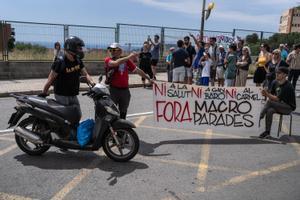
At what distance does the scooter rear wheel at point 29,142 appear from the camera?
5523mm

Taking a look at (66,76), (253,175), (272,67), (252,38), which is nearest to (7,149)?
(66,76)

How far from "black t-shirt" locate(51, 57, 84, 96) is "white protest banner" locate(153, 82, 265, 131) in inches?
77.0

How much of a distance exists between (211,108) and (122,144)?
91.7 inches

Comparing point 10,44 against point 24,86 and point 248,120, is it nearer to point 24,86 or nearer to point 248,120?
point 24,86

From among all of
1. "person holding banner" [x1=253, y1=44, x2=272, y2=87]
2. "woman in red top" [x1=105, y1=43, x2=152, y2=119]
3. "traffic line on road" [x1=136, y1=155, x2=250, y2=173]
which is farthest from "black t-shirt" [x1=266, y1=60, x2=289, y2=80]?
"traffic line on road" [x1=136, y1=155, x2=250, y2=173]

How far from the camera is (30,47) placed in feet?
49.2

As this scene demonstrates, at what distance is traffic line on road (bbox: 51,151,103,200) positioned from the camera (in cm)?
430

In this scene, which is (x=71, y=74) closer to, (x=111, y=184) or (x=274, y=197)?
(x=111, y=184)

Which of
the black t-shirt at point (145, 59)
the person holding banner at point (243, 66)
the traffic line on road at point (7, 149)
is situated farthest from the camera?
the black t-shirt at point (145, 59)

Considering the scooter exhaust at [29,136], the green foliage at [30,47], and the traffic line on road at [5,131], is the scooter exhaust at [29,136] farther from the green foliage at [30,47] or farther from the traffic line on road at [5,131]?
the green foliage at [30,47]

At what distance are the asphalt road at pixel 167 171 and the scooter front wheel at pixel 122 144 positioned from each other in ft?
0.44

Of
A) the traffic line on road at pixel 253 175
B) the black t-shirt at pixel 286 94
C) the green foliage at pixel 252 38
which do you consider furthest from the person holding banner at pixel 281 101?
the green foliage at pixel 252 38

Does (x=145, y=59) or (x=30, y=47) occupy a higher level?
(x=30, y=47)

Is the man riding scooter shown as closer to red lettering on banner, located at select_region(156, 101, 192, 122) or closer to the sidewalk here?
red lettering on banner, located at select_region(156, 101, 192, 122)
